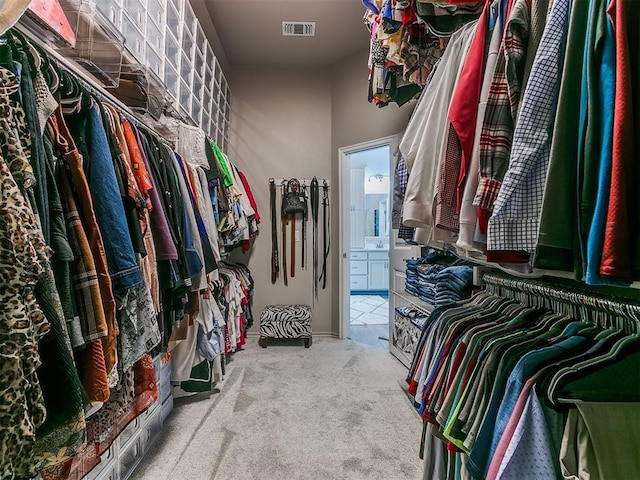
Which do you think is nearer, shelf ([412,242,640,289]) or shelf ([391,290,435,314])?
shelf ([412,242,640,289])

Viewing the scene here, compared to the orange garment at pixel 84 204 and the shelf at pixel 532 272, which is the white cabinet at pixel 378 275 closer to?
the shelf at pixel 532 272

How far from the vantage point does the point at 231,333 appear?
8.98 feet

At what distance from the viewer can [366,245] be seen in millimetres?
6621

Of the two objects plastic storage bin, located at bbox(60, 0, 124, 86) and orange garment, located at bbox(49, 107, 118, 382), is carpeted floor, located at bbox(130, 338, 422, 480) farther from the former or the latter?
plastic storage bin, located at bbox(60, 0, 124, 86)

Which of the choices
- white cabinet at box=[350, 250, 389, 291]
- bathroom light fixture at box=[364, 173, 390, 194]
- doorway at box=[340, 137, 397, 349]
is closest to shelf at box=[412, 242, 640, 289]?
doorway at box=[340, 137, 397, 349]

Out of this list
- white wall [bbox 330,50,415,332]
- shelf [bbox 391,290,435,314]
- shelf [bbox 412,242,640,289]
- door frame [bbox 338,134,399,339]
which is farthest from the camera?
door frame [bbox 338,134,399,339]

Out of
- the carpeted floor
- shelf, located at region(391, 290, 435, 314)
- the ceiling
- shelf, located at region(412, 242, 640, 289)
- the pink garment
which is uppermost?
the ceiling

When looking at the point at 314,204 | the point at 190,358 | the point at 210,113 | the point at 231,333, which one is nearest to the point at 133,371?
the point at 190,358

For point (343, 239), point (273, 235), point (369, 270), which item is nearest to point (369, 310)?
point (369, 270)

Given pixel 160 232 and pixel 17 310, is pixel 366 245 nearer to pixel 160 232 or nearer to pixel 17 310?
pixel 160 232

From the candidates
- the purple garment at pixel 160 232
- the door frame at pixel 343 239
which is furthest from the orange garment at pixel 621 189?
the door frame at pixel 343 239

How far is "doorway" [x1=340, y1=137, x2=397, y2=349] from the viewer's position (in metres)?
3.47

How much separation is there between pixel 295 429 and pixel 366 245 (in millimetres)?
5000

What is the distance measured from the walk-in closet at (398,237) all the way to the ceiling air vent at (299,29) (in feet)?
3.09
